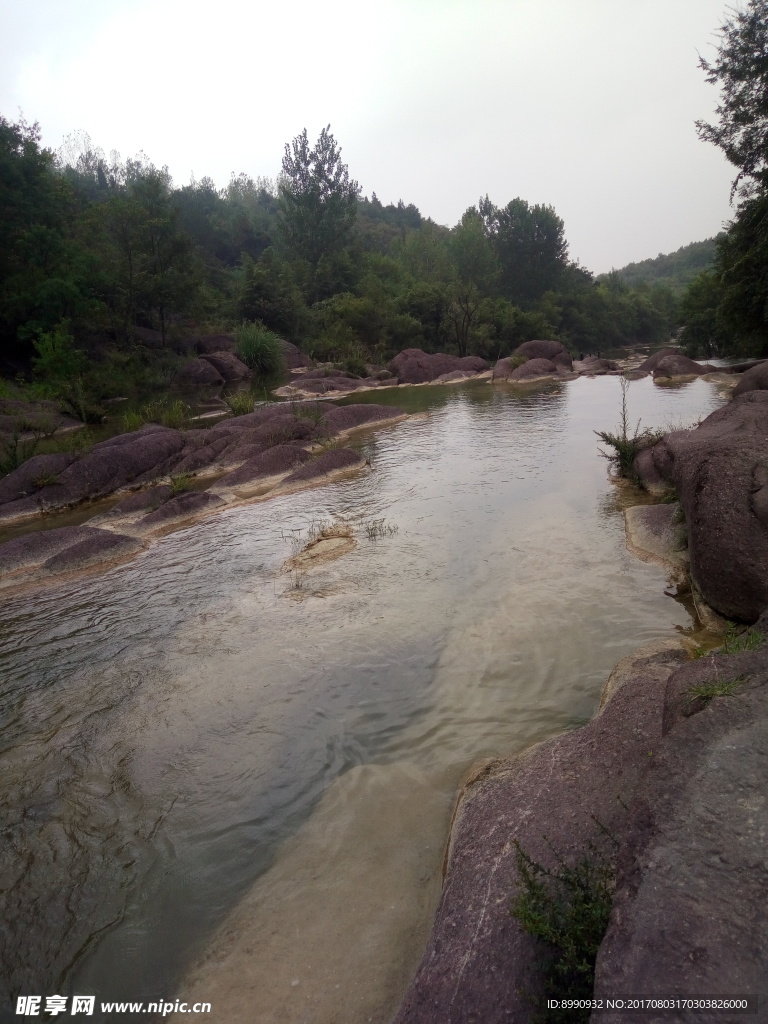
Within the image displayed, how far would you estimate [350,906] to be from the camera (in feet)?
11.5

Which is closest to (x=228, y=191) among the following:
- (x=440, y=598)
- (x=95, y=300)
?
(x=95, y=300)

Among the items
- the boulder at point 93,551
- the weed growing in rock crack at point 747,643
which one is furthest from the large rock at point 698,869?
the boulder at point 93,551

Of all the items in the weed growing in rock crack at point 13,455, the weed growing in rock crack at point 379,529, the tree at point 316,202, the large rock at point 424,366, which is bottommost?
the weed growing in rock crack at point 379,529

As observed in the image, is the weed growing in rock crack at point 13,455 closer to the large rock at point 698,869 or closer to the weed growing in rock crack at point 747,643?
the weed growing in rock crack at point 747,643

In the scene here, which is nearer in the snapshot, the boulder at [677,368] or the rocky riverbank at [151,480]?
the rocky riverbank at [151,480]

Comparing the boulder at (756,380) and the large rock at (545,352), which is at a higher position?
the large rock at (545,352)

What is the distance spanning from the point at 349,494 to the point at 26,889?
29.3ft

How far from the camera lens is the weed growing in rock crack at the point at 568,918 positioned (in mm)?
2289

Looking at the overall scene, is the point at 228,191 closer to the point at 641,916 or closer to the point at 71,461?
the point at 71,461

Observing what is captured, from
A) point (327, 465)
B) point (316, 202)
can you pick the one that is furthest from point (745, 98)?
point (316, 202)

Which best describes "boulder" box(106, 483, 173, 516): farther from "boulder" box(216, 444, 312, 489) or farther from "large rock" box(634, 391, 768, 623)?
"large rock" box(634, 391, 768, 623)

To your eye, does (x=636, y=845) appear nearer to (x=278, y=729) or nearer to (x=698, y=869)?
(x=698, y=869)

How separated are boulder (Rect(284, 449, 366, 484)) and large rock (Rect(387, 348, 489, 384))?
20.4 m

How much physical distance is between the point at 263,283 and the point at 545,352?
68.8 feet
